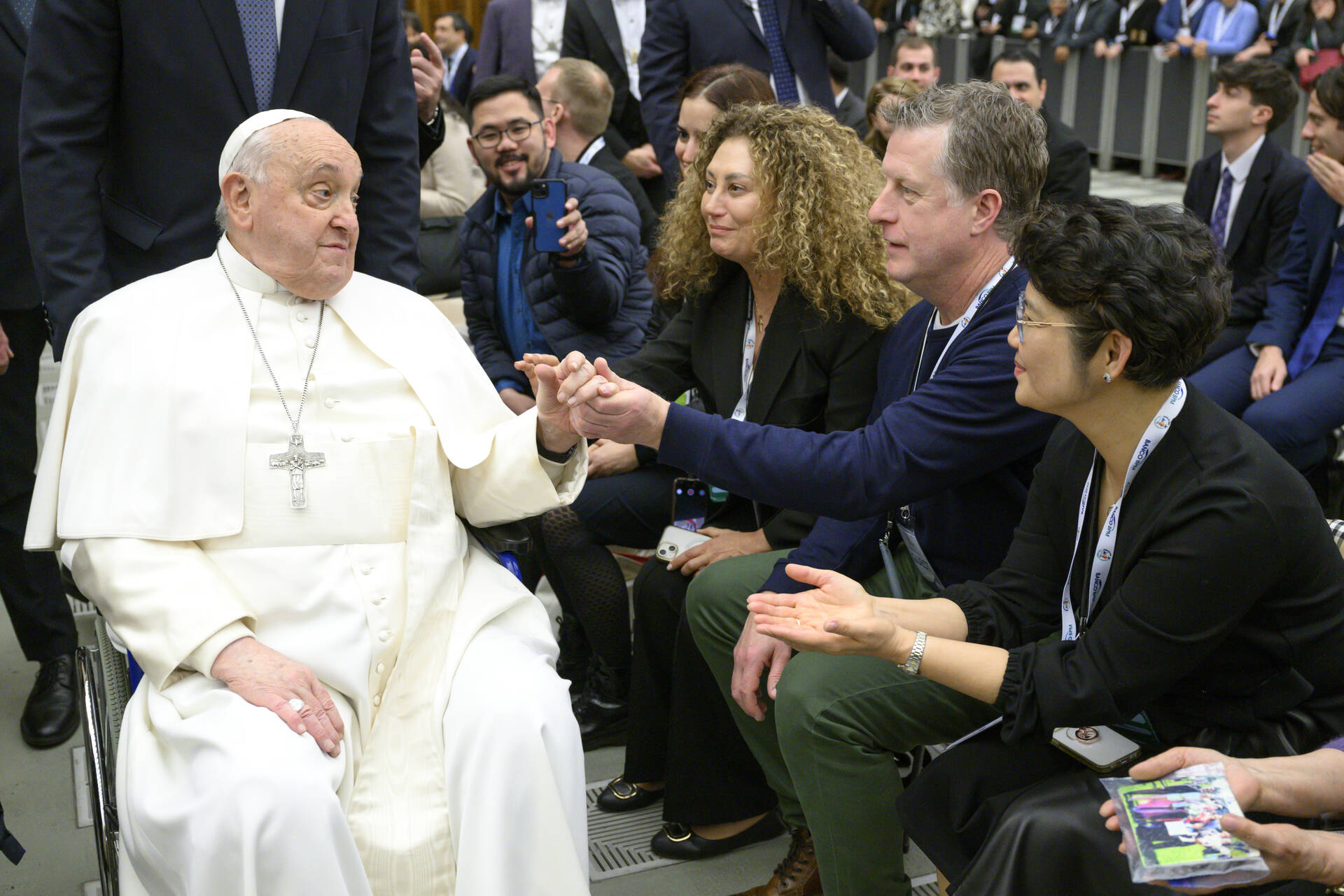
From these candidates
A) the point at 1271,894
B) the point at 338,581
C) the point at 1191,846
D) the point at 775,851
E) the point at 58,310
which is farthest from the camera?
the point at 775,851

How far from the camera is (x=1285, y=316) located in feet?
14.4

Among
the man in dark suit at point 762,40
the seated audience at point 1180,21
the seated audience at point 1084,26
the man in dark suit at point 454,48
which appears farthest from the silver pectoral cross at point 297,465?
the seated audience at point 1084,26

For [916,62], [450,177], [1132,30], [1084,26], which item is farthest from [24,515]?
[1084,26]

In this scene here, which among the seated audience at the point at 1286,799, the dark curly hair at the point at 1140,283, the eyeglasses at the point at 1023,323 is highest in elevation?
the dark curly hair at the point at 1140,283

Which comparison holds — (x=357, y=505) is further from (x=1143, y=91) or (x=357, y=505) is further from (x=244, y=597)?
(x=1143, y=91)

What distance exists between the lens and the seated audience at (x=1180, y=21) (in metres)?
11.6

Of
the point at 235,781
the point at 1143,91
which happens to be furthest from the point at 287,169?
the point at 1143,91

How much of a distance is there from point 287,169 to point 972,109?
53.2 inches

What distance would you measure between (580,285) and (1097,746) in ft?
7.27

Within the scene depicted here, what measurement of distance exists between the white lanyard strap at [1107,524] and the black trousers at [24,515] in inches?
102

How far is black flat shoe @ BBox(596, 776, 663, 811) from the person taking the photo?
307 cm

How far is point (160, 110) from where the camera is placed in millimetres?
2822

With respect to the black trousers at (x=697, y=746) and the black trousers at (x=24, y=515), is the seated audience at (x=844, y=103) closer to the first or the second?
the black trousers at (x=697, y=746)

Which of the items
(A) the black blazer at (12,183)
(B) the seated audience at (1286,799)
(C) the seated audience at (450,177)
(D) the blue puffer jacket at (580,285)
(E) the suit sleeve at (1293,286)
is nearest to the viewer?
(B) the seated audience at (1286,799)
